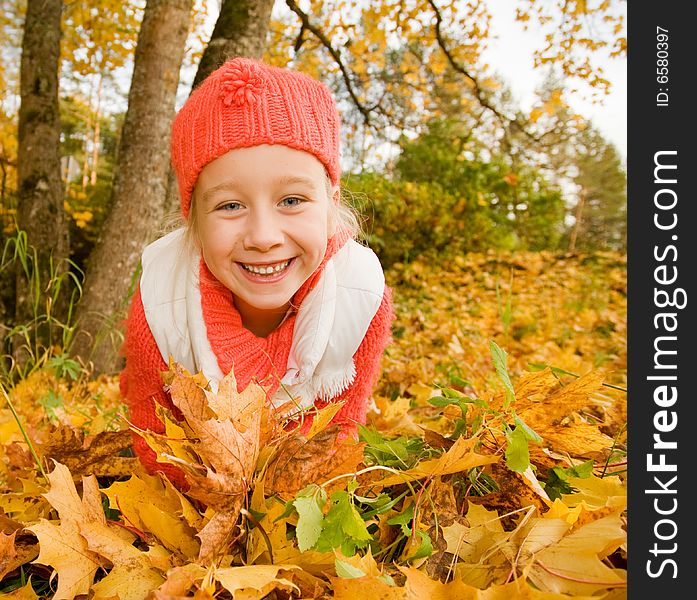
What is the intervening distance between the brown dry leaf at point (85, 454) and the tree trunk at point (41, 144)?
8.10 ft

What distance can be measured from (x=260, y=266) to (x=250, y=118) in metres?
0.36

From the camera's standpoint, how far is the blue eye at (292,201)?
1396mm

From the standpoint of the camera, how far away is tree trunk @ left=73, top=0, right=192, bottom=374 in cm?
324

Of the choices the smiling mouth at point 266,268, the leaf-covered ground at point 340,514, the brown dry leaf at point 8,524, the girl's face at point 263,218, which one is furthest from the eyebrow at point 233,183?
the brown dry leaf at point 8,524

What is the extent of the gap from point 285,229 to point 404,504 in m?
0.73

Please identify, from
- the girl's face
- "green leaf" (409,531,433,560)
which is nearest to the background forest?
"green leaf" (409,531,433,560)

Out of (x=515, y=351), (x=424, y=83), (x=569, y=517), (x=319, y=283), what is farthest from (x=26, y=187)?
(x=424, y=83)

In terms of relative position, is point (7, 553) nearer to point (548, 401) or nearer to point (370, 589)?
point (370, 589)

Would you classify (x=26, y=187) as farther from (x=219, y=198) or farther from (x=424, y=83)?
(x=424, y=83)

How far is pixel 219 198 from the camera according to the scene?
1.37m

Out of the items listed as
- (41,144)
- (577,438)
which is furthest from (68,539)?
(41,144)

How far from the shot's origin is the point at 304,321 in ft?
5.42

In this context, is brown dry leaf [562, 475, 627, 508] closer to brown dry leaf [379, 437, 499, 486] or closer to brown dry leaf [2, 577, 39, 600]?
brown dry leaf [379, 437, 499, 486]

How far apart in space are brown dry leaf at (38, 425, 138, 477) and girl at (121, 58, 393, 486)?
0.39ft
